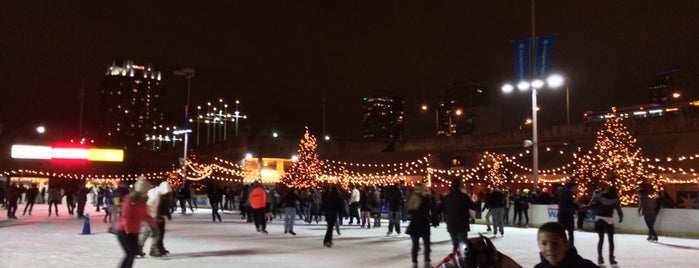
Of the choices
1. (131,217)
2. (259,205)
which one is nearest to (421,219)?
(131,217)

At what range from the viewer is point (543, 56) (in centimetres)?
2388

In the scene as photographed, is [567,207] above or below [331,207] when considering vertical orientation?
above

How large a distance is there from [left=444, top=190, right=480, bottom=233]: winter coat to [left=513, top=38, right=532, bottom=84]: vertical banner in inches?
546

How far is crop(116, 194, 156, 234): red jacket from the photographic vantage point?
963cm

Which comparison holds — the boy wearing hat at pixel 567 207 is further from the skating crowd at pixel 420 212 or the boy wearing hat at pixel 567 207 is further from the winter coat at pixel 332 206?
the winter coat at pixel 332 206

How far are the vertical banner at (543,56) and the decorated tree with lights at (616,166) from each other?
7.66 meters

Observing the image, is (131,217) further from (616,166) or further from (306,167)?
(306,167)

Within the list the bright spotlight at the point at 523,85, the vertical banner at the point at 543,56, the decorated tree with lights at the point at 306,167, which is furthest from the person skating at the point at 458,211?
the decorated tree with lights at the point at 306,167

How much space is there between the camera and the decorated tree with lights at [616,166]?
29266 millimetres

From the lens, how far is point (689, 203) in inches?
1249

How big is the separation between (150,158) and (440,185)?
41.5 metres

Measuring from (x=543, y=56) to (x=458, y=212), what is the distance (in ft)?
45.7

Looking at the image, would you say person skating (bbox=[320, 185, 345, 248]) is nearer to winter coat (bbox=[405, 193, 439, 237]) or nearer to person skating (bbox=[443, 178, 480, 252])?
winter coat (bbox=[405, 193, 439, 237])

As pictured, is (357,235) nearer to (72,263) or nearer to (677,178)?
(72,263)
